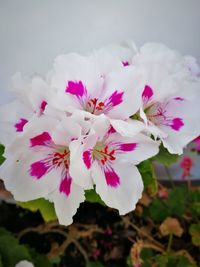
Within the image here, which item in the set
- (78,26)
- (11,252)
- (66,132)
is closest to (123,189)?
(66,132)

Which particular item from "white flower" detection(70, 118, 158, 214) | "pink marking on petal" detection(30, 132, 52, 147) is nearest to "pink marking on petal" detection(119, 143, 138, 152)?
"white flower" detection(70, 118, 158, 214)

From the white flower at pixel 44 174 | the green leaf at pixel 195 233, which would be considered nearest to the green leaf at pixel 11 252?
the white flower at pixel 44 174

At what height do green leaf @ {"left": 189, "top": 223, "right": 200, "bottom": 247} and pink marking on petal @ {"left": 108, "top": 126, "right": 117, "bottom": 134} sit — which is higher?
pink marking on petal @ {"left": 108, "top": 126, "right": 117, "bottom": 134}

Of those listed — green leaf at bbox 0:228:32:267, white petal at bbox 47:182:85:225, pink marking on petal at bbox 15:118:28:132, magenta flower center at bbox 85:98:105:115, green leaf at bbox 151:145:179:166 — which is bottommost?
green leaf at bbox 0:228:32:267

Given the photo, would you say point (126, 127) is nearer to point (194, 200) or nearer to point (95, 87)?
point (95, 87)

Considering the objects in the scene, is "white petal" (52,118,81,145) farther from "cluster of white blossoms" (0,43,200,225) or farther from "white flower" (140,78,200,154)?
"white flower" (140,78,200,154)

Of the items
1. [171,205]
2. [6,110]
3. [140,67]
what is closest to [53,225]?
[171,205]
